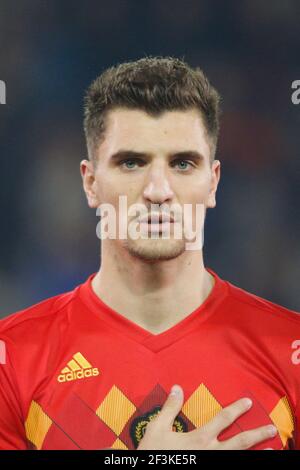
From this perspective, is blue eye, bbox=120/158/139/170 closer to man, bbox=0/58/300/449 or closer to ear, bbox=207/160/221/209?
man, bbox=0/58/300/449

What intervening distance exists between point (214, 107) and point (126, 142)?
40cm

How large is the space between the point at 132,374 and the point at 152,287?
317 millimetres

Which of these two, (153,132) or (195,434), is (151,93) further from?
(195,434)

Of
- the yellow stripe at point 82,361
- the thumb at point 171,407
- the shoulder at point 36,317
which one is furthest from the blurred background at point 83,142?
the thumb at point 171,407

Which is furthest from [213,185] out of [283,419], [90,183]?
[283,419]

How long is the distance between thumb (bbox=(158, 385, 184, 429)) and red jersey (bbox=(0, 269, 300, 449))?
0.03m

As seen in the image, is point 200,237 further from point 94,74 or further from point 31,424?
point 94,74

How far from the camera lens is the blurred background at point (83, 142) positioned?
3457mm

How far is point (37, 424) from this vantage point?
2.42 m

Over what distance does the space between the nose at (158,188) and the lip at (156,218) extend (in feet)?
0.14

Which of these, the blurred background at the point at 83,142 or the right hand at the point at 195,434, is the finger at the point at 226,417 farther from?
the blurred background at the point at 83,142

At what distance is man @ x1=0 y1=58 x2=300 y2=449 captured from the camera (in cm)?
239

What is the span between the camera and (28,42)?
3.57m
